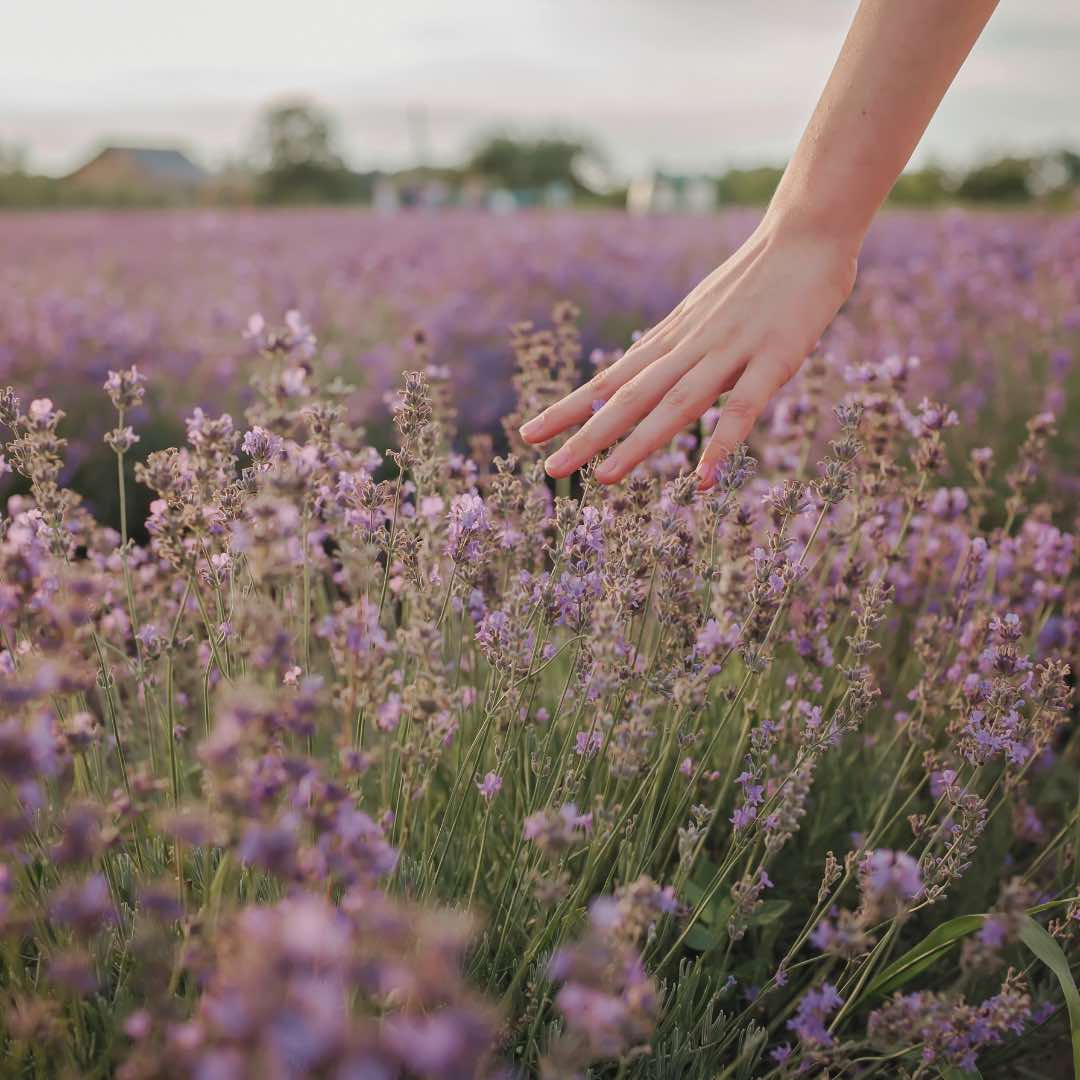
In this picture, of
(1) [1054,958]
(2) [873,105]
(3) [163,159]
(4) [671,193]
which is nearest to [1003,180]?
(4) [671,193]

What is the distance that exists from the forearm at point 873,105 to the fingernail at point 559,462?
62cm

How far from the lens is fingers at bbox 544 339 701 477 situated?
Result: 1.65 m

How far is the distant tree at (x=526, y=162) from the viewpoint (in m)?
59.2

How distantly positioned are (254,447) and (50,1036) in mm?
810

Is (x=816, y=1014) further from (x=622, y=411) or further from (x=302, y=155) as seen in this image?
(x=302, y=155)

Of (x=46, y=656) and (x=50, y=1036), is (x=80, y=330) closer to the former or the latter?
(x=46, y=656)

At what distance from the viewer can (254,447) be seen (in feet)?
4.99

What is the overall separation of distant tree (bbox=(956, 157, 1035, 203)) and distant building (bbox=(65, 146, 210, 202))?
95.9 ft

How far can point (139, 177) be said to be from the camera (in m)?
42.6

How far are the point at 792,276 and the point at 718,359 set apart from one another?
230 millimetres

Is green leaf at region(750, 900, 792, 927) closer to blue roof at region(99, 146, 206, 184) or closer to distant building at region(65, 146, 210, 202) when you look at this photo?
distant building at region(65, 146, 210, 202)

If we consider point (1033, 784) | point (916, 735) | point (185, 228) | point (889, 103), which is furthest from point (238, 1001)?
point (185, 228)

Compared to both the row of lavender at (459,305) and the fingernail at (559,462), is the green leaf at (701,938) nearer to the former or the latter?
the fingernail at (559,462)

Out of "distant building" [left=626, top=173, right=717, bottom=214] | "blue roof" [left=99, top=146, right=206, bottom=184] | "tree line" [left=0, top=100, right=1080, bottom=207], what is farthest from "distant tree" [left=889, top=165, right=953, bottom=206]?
"blue roof" [left=99, top=146, right=206, bottom=184]
